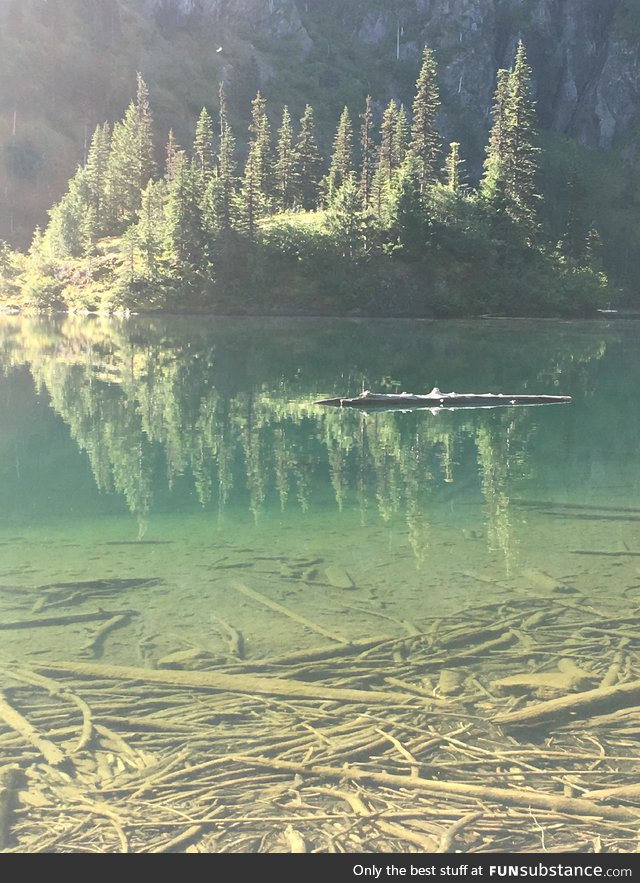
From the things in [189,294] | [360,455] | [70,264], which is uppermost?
[70,264]

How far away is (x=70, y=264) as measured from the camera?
114000 millimetres

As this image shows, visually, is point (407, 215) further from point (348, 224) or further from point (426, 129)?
point (426, 129)

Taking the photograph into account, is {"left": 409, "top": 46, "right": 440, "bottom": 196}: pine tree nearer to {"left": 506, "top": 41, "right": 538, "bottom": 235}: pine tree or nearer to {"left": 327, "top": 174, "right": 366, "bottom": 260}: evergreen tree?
{"left": 506, "top": 41, "right": 538, "bottom": 235}: pine tree

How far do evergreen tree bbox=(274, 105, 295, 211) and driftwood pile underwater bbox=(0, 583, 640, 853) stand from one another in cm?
11174

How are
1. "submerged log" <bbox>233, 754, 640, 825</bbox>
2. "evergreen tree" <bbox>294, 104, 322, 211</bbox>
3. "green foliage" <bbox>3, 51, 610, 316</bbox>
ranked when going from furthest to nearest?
1. "evergreen tree" <bbox>294, 104, 322, 211</bbox>
2. "green foliage" <bbox>3, 51, 610, 316</bbox>
3. "submerged log" <bbox>233, 754, 640, 825</bbox>

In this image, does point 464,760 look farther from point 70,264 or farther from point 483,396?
point 70,264

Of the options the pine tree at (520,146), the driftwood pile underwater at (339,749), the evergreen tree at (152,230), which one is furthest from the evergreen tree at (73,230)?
the driftwood pile underwater at (339,749)

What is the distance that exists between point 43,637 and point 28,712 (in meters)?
Answer: 2.00

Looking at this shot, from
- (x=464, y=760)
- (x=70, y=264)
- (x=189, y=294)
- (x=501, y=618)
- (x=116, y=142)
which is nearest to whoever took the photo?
(x=464, y=760)

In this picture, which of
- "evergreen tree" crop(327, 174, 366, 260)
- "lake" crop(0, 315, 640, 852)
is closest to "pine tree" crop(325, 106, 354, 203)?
"evergreen tree" crop(327, 174, 366, 260)

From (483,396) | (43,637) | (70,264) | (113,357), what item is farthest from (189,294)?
(43,637)

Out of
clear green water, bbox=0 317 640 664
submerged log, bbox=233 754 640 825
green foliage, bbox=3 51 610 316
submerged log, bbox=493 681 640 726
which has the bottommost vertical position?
submerged log, bbox=233 754 640 825

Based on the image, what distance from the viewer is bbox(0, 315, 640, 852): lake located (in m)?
6.83

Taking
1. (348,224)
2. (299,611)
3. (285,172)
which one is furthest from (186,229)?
(299,611)
